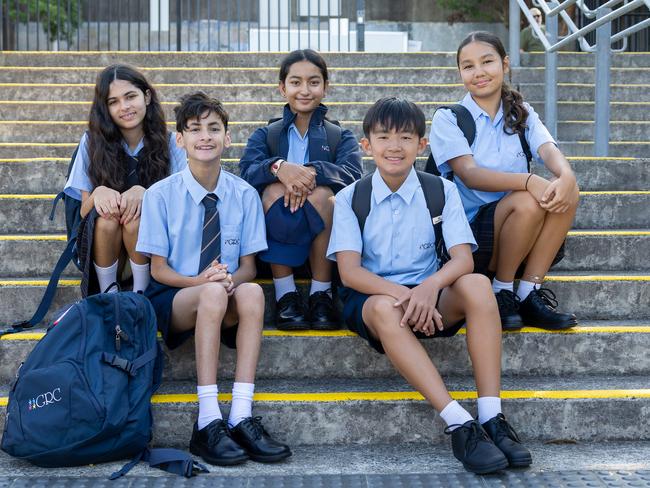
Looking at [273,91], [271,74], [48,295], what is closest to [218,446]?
[48,295]

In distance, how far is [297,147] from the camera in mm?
3418

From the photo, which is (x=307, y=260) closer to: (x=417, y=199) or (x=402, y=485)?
(x=417, y=199)

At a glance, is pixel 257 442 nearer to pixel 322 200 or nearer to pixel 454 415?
pixel 454 415

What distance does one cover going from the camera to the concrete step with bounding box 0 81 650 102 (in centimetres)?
536

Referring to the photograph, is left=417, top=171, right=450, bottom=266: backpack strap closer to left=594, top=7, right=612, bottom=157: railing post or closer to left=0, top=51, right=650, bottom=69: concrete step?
left=594, top=7, right=612, bottom=157: railing post

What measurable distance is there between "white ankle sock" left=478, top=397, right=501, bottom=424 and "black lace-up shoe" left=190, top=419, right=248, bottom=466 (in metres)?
0.72

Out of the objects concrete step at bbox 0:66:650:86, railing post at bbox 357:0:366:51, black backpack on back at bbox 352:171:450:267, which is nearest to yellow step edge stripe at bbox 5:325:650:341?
black backpack on back at bbox 352:171:450:267

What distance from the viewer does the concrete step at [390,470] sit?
249cm

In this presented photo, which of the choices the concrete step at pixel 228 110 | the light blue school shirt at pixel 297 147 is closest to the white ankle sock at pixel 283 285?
the light blue school shirt at pixel 297 147

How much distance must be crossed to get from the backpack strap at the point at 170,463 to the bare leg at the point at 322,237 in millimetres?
870

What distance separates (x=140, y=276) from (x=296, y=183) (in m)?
0.64

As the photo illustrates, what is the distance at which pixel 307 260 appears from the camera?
332 centimetres

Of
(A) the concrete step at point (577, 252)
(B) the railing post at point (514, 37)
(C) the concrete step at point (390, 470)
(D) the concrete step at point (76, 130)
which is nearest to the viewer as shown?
(C) the concrete step at point (390, 470)

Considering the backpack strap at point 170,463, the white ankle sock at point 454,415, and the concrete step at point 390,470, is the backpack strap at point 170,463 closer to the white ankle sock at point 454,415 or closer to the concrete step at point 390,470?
the concrete step at point 390,470
